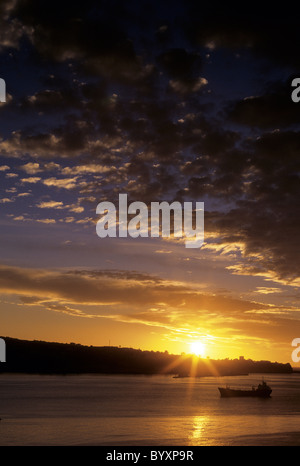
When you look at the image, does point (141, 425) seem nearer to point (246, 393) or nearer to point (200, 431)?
point (200, 431)

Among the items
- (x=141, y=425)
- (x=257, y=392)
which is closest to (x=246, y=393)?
(x=257, y=392)

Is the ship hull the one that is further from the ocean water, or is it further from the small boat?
the ocean water

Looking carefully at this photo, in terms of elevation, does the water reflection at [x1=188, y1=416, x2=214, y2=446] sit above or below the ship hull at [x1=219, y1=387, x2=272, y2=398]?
above

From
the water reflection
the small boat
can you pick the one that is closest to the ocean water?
the water reflection

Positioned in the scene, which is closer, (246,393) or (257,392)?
(257,392)

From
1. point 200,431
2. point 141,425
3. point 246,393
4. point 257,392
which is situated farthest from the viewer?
point 246,393

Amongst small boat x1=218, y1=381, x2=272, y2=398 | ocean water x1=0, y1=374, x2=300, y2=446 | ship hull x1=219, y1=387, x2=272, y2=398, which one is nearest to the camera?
ocean water x1=0, y1=374, x2=300, y2=446

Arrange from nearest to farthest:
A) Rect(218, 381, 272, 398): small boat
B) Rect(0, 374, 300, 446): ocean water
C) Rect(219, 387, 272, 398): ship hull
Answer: Rect(0, 374, 300, 446): ocean water
Rect(218, 381, 272, 398): small boat
Rect(219, 387, 272, 398): ship hull

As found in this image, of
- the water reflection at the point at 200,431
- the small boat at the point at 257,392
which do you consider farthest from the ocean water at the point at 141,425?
the small boat at the point at 257,392

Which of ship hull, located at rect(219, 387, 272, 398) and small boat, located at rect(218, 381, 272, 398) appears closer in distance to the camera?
small boat, located at rect(218, 381, 272, 398)

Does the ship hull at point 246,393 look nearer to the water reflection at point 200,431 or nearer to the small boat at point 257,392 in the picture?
the small boat at point 257,392

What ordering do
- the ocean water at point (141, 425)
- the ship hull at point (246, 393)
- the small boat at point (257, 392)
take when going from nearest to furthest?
the ocean water at point (141, 425), the small boat at point (257, 392), the ship hull at point (246, 393)

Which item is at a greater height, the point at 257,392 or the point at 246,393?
the point at 257,392
